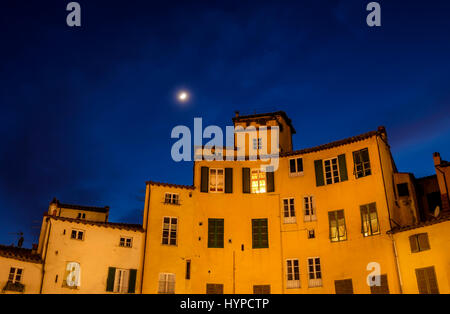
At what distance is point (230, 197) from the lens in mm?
39062

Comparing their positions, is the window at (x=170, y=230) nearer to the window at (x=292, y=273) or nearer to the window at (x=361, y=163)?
the window at (x=292, y=273)

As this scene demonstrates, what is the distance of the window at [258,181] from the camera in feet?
129

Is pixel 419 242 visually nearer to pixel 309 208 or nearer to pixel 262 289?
pixel 309 208

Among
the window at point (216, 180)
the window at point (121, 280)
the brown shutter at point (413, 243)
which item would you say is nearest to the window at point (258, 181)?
the window at point (216, 180)

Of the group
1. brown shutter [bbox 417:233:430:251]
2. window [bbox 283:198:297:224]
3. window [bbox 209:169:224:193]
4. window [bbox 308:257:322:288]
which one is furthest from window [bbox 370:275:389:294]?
window [bbox 209:169:224:193]

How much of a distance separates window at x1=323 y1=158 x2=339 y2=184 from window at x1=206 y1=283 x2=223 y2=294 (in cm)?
1170

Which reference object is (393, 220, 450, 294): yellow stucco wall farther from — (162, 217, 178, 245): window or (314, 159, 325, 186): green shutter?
(162, 217, 178, 245): window

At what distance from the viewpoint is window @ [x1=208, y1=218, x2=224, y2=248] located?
37.5 m

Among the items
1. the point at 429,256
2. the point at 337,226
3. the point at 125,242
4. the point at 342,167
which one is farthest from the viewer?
the point at 342,167

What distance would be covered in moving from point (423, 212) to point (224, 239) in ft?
56.3

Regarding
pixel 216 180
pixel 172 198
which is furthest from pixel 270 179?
pixel 172 198

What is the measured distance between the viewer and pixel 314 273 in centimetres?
3500

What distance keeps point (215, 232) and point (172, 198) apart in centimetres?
450
